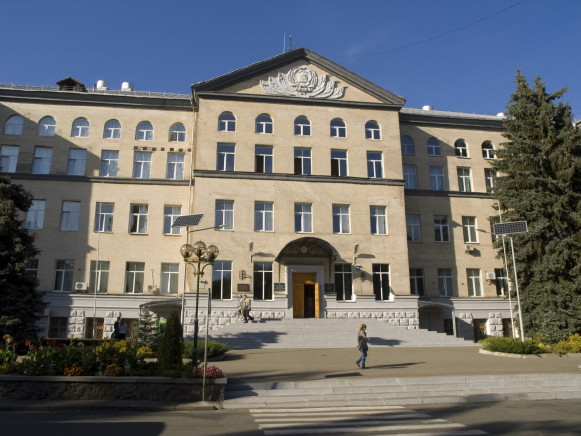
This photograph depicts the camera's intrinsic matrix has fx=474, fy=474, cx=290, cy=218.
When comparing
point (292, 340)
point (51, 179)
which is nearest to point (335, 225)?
point (292, 340)

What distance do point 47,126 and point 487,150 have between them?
32854 mm

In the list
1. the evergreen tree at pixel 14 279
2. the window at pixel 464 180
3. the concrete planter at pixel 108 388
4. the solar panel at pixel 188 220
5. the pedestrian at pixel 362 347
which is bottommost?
the concrete planter at pixel 108 388

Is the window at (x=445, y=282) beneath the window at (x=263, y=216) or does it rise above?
beneath

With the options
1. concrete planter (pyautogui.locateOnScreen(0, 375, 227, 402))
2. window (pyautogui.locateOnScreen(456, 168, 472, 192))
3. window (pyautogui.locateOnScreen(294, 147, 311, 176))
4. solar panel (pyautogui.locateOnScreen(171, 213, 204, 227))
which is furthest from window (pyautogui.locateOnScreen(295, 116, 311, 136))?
concrete planter (pyautogui.locateOnScreen(0, 375, 227, 402))

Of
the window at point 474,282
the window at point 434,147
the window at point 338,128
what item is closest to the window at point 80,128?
the window at point 338,128

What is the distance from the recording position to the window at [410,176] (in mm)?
35812

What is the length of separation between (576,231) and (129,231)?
27.8 m

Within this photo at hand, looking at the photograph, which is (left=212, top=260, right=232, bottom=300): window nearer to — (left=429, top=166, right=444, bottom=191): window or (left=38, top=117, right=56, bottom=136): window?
(left=38, top=117, right=56, bottom=136): window

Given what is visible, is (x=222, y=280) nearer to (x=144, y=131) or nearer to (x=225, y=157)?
(x=225, y=157)

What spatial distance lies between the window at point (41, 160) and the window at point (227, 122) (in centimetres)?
1194

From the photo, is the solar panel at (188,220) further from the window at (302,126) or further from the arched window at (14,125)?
the arched window at (14,125)

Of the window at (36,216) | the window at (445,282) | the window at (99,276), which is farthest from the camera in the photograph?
the window at (445,282)

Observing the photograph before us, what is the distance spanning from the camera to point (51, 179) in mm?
31891

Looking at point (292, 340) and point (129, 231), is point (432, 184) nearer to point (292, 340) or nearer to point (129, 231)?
point (292, 340)
